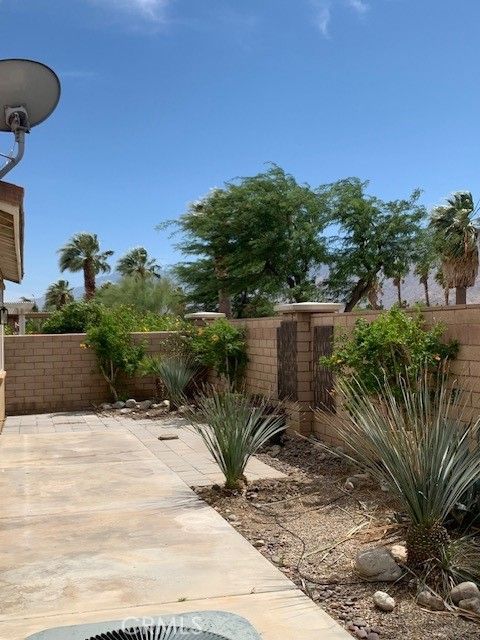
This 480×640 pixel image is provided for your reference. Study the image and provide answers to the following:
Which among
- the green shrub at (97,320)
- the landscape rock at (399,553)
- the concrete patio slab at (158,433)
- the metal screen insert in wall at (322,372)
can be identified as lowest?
the concrete patio slab at (158,433)

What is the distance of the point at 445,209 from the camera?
111 ft

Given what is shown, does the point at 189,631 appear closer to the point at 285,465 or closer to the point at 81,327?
the point at 285,465

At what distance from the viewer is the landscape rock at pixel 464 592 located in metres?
4.27

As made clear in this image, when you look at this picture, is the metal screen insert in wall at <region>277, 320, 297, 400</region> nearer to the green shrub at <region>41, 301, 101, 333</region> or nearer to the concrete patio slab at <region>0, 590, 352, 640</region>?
the concrete patio slab at <region>0, 590, 352, 640</region>

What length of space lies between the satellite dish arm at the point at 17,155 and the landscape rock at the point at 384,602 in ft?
11.0

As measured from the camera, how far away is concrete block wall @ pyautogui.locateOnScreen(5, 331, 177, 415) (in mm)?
15508

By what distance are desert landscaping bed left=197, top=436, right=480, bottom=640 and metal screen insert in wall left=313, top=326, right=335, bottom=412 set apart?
78 cm

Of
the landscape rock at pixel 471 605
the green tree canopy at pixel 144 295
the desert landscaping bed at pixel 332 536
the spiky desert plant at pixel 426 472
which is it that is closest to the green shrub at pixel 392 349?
the desert landscaping bed at pixel 332 536


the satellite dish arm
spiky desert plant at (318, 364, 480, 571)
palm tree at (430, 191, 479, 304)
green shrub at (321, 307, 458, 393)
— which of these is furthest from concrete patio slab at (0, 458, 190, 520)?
palm tree at (430, 191, 479, 304)

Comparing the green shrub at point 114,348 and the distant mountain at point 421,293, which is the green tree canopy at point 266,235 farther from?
the green shrub at point 114,348

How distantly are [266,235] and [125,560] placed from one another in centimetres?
1653

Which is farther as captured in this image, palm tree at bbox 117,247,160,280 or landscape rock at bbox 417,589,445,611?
palm tree at bbox 117,247,160,280

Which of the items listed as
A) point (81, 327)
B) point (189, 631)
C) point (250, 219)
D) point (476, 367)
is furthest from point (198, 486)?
point (250, 219)

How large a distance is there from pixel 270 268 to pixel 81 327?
5937 mm
